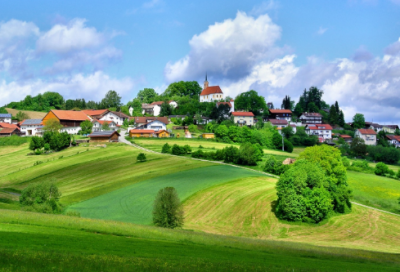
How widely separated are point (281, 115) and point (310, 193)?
125403 mm

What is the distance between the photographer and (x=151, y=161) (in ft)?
250

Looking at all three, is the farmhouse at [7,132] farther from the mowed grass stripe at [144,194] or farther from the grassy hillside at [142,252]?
the grassy hillside at [142,252]

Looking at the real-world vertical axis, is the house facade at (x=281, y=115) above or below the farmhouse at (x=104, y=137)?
above

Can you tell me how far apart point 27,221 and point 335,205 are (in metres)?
40.1

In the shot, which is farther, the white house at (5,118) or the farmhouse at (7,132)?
the white house at (5,118)

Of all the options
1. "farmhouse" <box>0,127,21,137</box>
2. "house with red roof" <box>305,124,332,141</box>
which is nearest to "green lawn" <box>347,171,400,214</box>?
"house with red roof" <box>305,124,332,141</box>

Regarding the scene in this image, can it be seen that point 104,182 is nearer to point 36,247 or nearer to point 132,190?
point 132,190

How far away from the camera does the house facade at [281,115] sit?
166 metres

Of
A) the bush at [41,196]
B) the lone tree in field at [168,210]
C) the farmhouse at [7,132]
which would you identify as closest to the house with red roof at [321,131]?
the farmhouse at [7,132]

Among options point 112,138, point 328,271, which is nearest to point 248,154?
point 112,138

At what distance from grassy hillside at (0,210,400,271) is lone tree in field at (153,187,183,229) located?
674 centimetres

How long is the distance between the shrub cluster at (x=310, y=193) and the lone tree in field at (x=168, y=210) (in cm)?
1501

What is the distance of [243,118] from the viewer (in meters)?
145

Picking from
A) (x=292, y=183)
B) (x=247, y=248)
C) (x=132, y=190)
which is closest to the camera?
(x=247, y=248)
